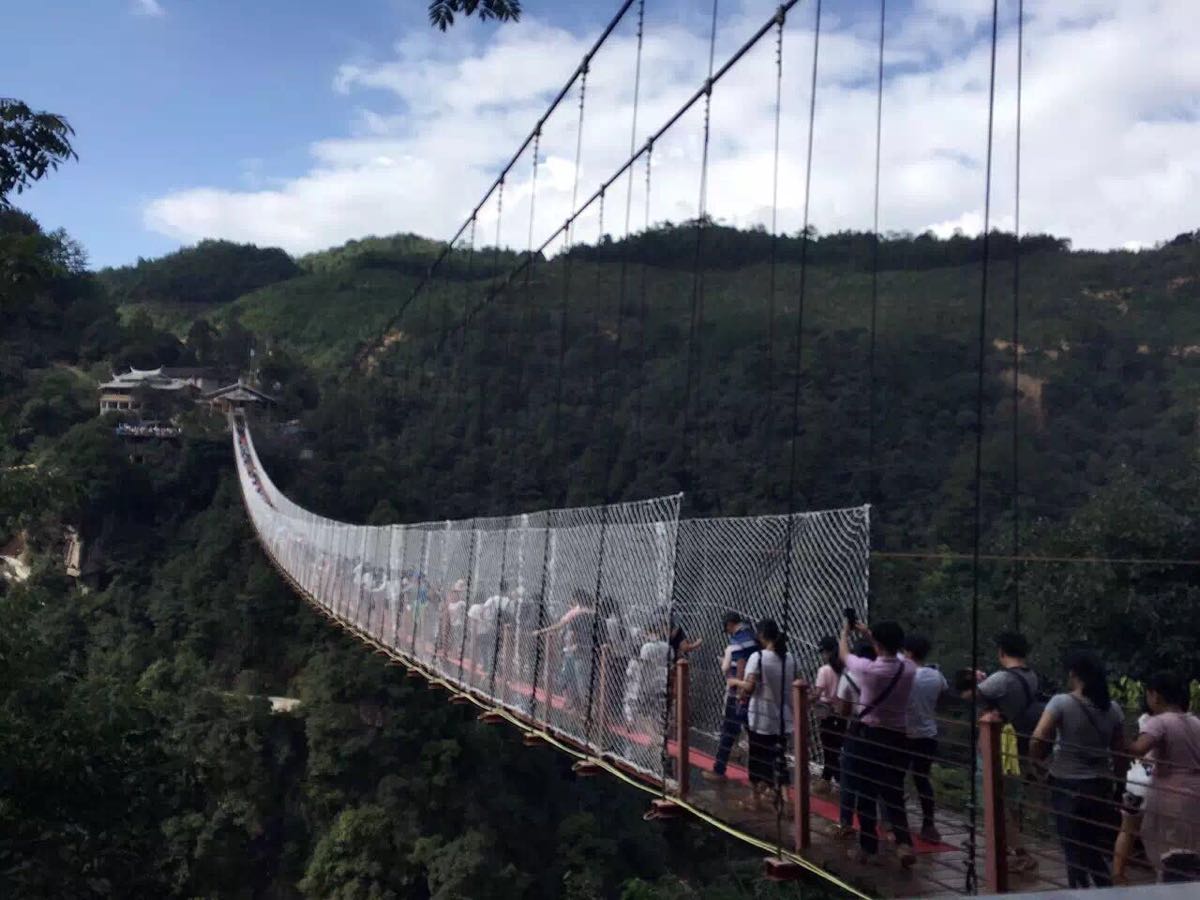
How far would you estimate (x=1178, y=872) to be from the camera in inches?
72.8

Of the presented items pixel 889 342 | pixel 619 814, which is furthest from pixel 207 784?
pixel 889 342

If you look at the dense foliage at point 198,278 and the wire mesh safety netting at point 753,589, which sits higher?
the dense foliage at point 198,278

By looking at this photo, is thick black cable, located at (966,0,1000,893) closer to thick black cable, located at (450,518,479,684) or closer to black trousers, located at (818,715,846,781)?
black trousers, located at (818,715,846,781)

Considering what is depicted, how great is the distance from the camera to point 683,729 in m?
2.94

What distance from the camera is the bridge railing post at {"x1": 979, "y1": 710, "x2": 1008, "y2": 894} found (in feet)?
6.37

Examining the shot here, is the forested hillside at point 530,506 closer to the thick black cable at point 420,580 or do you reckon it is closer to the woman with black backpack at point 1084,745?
the thick black cable at point 420,580

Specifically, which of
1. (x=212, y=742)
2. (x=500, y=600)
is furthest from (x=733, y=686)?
(x=212, y=742)

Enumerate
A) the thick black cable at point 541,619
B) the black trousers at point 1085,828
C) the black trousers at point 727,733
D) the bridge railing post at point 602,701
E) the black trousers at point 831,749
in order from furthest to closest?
1. the thick black cable at point 541,619
2. the bridge railing post at point 602,701
3. the black trousers at point 727,733
4. the black trousers at point 831,749
5. the black trousers at point 1085,828

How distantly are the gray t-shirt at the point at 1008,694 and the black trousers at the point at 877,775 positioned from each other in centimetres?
20

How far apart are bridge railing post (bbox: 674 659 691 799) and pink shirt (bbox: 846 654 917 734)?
0.57 metres

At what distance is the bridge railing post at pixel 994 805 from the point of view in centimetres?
194

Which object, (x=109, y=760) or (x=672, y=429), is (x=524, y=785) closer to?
(x=672, y=429)

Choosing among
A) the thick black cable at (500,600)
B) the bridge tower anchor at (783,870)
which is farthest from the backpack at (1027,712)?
the thick black cable at (500,600)

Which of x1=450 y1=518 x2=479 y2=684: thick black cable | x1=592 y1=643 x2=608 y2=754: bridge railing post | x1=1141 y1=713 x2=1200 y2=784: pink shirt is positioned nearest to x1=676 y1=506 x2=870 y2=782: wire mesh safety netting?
x1=592 y1=643 x2=608 y2=754: bridge railing post
